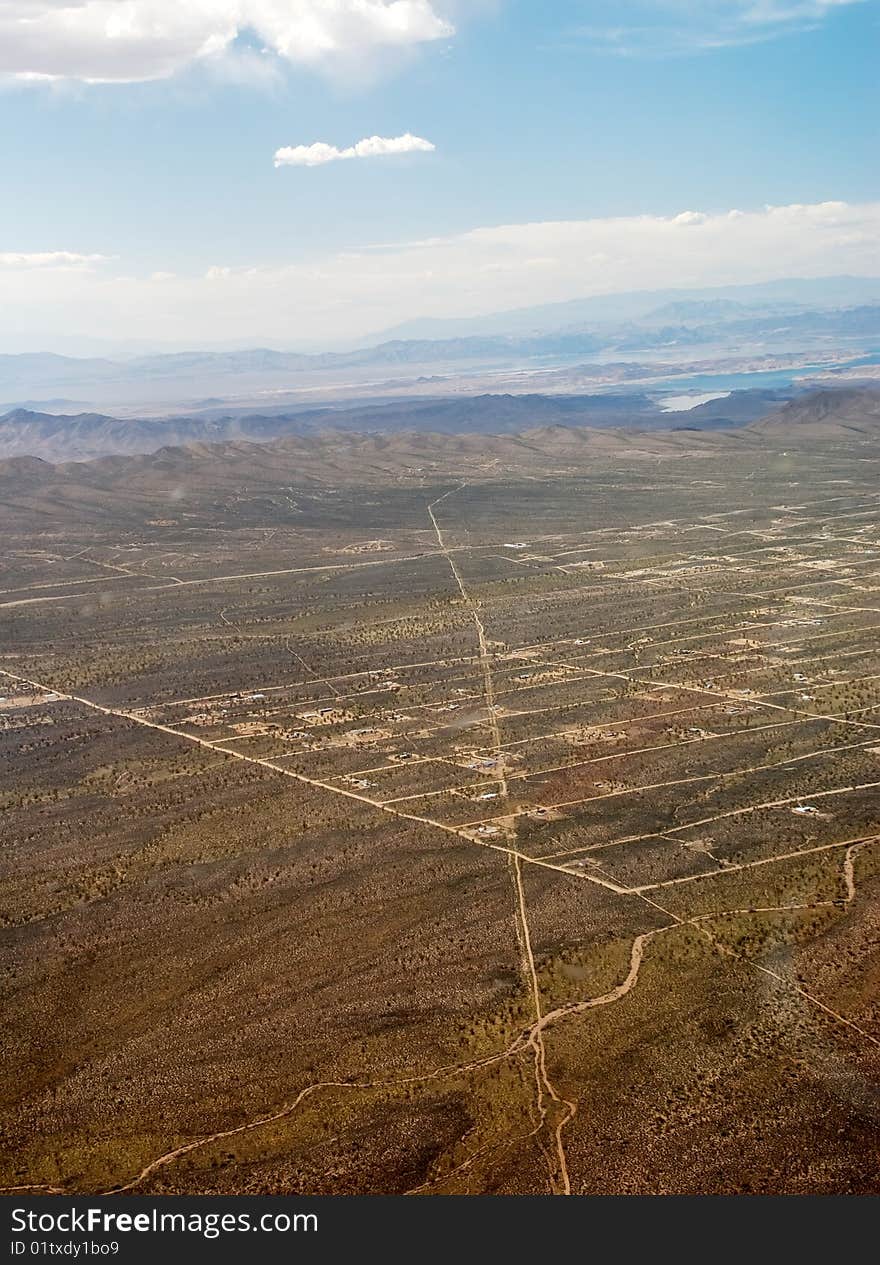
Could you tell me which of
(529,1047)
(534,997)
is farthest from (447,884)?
(529,1047)

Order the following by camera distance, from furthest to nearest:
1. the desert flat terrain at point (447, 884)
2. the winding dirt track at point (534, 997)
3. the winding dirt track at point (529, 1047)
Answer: the desert flat terrain at point (447, 884) → the winding dirt track at point (529, 1047) → the winding dirt track at point (534, 997)

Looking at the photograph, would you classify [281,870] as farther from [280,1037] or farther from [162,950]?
[280,1037]

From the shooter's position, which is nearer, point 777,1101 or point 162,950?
point 777,1101

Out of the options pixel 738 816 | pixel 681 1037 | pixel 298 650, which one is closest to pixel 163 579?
pixel 298 650

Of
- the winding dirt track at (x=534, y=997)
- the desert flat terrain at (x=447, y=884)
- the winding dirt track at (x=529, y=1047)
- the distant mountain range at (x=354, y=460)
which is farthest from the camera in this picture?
the distant mountain range at (x=354, y=460)

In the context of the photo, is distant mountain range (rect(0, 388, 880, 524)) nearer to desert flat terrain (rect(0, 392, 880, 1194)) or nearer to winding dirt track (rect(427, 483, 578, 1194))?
desert flat terrain (rect(0, 392, 880, 1194))

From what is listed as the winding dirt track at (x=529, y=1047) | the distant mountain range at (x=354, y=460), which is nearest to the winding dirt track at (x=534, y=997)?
the winding dirt track at (x=529, y=1047)

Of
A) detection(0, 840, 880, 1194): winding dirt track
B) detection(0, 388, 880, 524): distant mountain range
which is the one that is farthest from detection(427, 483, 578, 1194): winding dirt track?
detection(0, 388, 880, 524): distant mountain range

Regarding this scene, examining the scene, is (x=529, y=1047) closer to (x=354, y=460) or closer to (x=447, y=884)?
(x=447, y=884)

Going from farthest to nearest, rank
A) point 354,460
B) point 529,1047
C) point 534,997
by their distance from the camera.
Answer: point 354,460, point 534,997, point 529,1047

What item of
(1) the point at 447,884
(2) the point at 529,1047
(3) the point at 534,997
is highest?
(1) the point at 447,884

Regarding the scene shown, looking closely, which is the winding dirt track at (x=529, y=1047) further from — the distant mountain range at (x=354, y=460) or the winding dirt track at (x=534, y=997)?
the distant mountain range at (x=354, y=460)
